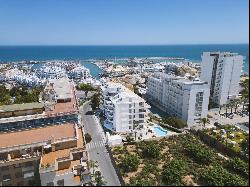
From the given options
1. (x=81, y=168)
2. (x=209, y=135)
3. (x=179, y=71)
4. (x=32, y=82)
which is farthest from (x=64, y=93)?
(x=179, y=71)

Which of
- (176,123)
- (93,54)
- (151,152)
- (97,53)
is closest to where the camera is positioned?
(151,152)

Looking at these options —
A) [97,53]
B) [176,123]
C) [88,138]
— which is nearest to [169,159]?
[88,138]

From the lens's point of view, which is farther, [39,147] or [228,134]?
[228,134]

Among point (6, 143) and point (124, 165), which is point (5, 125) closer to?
point (6, 143)

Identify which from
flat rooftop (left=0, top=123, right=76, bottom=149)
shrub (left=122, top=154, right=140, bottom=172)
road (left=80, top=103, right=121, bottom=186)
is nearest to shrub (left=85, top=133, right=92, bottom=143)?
road (left=80, top=103, right=121, bottom=186)

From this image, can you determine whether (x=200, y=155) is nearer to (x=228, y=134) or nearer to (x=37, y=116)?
(x=228, y=134)
